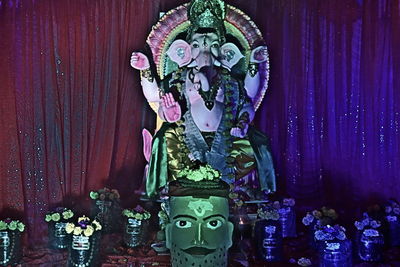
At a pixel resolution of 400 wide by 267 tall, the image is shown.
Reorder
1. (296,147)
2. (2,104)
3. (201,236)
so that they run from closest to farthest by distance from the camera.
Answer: (201,236) → (2,104) → (296,147)

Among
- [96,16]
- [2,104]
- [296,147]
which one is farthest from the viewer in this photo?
[296,147]

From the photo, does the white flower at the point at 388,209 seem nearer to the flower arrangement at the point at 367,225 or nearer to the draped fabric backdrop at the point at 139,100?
the flower arrangement at the point at 367,225

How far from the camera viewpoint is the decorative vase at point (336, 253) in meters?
4.11

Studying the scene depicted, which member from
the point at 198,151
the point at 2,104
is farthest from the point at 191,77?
the point at 2,104

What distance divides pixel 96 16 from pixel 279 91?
181 cm

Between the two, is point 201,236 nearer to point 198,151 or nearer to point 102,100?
point 198,151

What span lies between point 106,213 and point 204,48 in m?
1.64

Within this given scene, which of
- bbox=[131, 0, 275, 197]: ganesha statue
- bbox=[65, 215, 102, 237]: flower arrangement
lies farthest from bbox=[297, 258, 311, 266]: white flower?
bbox=[65, 215, 102, 237]: flower arrangement

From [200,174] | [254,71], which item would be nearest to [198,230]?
[200,174]

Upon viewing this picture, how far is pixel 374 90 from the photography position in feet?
17.9

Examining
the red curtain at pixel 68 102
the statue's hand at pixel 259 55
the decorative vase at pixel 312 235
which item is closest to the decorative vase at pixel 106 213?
the red curtain at pixel 68 102

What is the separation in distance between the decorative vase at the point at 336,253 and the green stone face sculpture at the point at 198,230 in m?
1.01

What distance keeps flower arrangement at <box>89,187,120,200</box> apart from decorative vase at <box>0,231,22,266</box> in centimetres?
81

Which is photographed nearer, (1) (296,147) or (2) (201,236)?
(2) (201,236)
